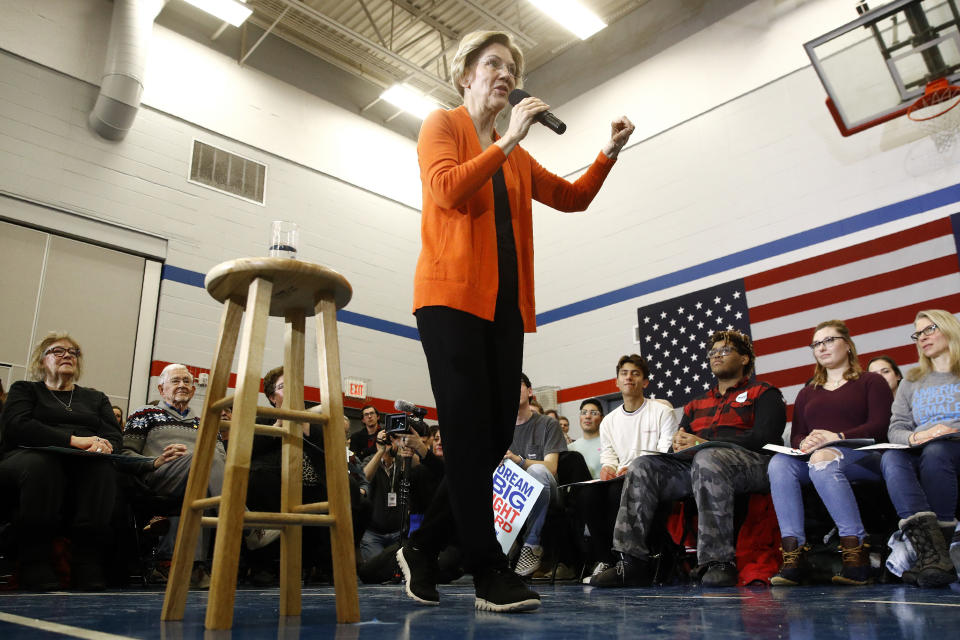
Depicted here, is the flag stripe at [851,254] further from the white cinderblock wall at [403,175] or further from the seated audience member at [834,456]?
the seated audience member at [834,456]

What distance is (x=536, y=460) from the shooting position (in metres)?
3.91

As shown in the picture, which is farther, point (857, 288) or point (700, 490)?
point (857, 288)

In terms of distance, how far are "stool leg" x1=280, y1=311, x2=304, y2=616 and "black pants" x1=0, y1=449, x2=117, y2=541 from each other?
187cm

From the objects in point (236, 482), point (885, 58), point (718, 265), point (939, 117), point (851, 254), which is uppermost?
point (885, 58)

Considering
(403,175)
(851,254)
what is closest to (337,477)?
(851,254)

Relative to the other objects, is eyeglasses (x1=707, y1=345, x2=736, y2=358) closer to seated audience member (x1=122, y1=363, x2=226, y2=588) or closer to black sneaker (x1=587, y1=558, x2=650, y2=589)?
black sneaker (x1=587, y1=558, x2=650, y2=589)

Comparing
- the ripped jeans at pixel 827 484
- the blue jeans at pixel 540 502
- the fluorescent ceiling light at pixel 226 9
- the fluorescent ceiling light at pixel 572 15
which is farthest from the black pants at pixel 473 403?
the fluorescent ceiling light at pixel 226 9

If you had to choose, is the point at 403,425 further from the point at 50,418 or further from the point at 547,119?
the point at 547,119

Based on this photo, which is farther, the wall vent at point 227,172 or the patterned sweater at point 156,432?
the wall vent at point 227,172

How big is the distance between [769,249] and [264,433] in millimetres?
5907

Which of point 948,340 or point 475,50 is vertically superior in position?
point 475,50

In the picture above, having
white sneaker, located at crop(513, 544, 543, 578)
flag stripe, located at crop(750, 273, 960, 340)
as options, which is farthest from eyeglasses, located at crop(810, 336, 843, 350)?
flag stripe, located at crop(750, 273, 960, 340)

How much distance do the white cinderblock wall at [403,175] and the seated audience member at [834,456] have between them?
310 centimetres

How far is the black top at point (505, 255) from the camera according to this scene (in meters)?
1.55
